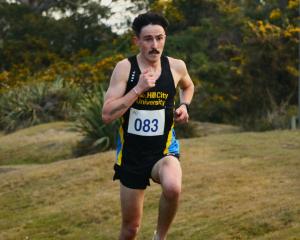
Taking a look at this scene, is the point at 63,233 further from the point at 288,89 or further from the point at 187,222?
the point at 288,89

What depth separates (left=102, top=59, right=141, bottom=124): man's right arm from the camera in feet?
21.5

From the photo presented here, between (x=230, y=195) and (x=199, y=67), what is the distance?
706 inches

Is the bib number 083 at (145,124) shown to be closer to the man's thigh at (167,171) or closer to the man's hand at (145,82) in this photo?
the man's thigh at (167,171)

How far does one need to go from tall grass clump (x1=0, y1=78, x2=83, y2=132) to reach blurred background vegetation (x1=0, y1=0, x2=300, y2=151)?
0.10ft

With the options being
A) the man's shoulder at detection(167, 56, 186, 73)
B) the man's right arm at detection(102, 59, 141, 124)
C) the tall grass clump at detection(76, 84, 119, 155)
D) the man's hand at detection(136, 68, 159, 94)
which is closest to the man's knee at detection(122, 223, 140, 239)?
the man's right arm at detection(102, 59, 141, 124)

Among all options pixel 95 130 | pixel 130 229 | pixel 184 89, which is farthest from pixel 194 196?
pixel 95 130

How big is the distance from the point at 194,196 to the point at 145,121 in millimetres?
4246

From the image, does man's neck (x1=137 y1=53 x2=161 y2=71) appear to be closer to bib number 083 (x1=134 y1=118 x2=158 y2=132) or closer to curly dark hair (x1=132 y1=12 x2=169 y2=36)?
curly dark hair (x1=132 y1=12 x2=169 y2=36)

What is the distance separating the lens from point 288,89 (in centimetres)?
2347

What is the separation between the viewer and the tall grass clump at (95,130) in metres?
17.9

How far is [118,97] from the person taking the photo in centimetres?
668

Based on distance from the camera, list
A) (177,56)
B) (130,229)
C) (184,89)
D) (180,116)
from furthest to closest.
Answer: (177,56) → (184,89) → (130,229) → (180,116)

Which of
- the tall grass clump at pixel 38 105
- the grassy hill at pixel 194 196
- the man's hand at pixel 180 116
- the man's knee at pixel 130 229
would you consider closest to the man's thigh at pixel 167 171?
the man's hand at pixel 180 116

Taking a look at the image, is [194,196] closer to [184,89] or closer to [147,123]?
[184,89]
